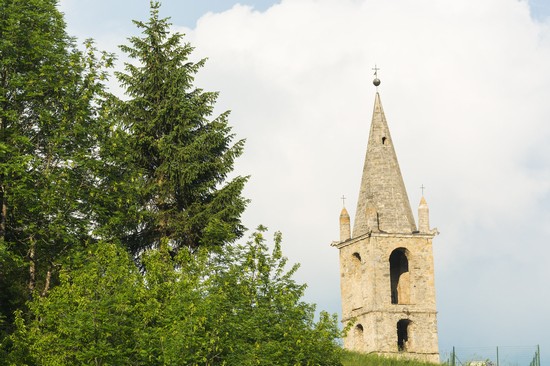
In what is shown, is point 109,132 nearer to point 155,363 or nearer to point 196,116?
point 196,116

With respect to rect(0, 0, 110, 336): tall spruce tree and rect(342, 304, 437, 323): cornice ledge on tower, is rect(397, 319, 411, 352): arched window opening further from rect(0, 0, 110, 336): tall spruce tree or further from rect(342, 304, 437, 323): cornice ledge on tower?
rect(0, 0, 110, 336): tall spruce tree

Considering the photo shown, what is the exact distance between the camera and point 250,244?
103 ft

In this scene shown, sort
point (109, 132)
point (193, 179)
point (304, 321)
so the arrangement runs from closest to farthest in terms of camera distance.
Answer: point (304, 321) → point (109, 132) → point (193, 179)

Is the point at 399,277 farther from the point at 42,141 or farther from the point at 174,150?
the point at 42,141

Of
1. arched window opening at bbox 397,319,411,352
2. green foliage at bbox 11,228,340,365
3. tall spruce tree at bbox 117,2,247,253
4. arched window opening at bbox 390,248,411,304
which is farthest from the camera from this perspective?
arched window opening at bbox 390,248,411,304

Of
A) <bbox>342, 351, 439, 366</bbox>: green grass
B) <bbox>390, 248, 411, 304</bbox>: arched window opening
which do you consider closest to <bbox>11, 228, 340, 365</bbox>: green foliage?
<bbox>342, 351, 439, 366</bbox>: green grass

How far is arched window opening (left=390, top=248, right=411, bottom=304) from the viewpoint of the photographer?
58.2 metres

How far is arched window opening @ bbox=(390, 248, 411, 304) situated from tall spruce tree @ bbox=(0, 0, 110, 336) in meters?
28.7

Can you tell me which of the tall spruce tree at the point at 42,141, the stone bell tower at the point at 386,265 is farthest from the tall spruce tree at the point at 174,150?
the stone bell tower at the point at 386,265

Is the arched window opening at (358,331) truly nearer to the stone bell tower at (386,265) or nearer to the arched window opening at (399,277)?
the stone bell tower at (386,265)

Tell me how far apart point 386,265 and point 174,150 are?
2122 cm

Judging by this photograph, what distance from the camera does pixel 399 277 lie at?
5894 centimetres

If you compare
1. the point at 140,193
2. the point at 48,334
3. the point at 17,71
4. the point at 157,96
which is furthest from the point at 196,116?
the point at 48,334

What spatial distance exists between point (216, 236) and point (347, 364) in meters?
7.52
